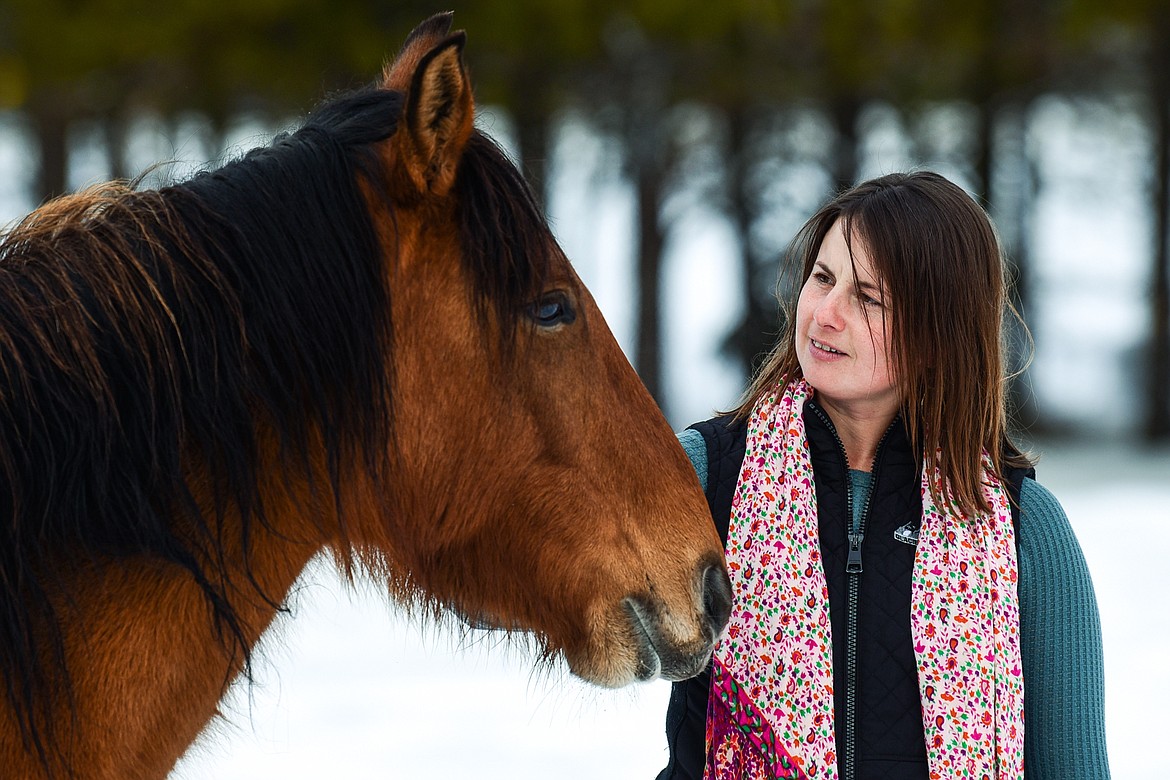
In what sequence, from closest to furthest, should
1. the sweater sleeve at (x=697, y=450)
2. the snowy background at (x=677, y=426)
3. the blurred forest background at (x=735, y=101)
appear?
1. the sweater sleeve at (x=697, y=450)
2. the snowy background at (x=677, y=426)
3. the blurred forest background at (x=735, y=101)

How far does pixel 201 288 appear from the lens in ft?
5.15

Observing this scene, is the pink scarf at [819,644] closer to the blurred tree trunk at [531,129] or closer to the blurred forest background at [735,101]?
the blurred forest background at [735,101]

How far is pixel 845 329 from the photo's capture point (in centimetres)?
204

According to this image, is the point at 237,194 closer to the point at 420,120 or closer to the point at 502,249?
the point at 420,120

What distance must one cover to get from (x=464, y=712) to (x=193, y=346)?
13.6 feet

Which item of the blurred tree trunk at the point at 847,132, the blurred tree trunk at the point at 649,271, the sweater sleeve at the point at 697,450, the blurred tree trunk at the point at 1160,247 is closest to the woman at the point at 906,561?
the sweater sleeve at the point at 697,450

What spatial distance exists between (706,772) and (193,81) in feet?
35.6

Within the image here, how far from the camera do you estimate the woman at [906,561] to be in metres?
1.97

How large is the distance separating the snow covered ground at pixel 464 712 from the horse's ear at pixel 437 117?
6.91ft

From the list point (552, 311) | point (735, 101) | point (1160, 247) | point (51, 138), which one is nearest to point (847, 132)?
point (735, 101)

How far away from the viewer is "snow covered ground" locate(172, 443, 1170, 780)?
4.58 m

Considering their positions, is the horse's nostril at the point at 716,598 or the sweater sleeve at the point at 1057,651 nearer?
the horse's nostril at the point at 716,598

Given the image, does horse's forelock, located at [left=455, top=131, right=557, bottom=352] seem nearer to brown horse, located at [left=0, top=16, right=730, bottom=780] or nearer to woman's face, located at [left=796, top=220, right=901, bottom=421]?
brown horse, located at [left=0, top=16, right=730, bottom=780]

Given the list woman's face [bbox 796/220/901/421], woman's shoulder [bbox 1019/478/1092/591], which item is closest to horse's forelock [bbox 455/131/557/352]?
woman's face [bbox 796/220/901/421]
